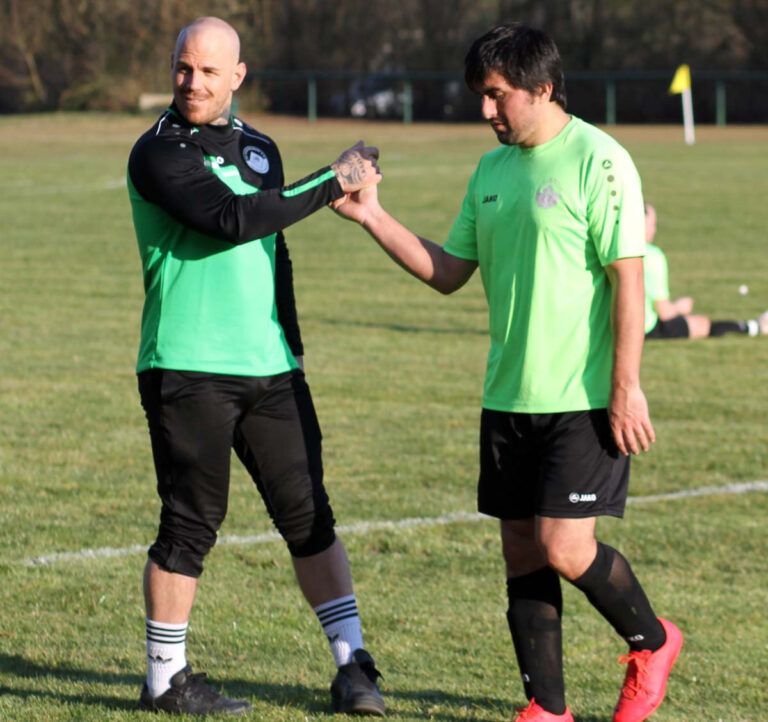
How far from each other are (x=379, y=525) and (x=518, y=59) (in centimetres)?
336

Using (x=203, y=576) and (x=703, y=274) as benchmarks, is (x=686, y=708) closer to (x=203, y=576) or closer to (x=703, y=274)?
(x=203, y=576)

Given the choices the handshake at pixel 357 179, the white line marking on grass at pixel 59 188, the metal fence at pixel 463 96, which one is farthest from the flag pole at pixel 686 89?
the handshake at pixel 357 179

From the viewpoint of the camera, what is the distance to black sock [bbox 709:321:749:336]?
12809 mm

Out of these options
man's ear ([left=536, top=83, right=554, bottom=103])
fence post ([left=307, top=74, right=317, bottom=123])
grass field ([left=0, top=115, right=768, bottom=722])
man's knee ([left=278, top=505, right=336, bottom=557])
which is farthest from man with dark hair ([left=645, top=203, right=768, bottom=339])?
fence post ([left=307, top=74, right=317, bottom=123])

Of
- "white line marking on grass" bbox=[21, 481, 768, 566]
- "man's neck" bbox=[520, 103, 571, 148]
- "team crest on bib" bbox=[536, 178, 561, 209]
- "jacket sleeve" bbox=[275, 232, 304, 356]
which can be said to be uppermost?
"man's neck" bbox=[520, 103, 571, 148]

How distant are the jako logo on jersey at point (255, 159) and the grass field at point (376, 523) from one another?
5.76 feet

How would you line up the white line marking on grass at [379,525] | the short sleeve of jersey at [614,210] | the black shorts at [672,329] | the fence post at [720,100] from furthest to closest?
the fence post at [720,100] → the black shorts at [672,329] → the white line marking on grass at [379,525] → the short sleeve of jersey at [614,210]

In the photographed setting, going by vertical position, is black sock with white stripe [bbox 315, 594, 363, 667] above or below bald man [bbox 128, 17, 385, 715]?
below

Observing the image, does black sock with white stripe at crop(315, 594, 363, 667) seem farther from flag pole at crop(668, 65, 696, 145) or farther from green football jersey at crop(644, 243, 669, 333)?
flag pole at crop(668, 65, 696, 145)

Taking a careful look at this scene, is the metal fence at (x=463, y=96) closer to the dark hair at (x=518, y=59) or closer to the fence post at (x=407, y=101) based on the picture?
the fence post at (x=407, y=101)

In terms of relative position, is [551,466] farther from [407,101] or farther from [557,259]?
[407,101]

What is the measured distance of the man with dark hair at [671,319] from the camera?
476 inches

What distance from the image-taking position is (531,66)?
4141 millimetres

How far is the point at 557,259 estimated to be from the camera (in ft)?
13.8
